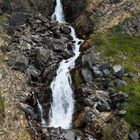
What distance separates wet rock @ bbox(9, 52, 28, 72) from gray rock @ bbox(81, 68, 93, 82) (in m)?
7.87

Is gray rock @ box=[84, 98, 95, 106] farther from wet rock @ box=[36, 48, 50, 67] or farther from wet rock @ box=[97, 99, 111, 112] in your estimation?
wet rock @ box=[36, 48, 50, 67]

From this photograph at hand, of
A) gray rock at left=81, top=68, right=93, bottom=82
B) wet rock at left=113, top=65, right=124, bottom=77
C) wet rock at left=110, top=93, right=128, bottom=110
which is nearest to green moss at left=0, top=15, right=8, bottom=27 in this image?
gray rock at left=81, top=68, right=93, bottom=82

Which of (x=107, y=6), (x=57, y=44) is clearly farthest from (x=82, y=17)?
(x=57, y=44)

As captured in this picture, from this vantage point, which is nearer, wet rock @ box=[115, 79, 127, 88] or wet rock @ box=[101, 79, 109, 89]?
wet rock @ box=[115, 79, 127, 88]

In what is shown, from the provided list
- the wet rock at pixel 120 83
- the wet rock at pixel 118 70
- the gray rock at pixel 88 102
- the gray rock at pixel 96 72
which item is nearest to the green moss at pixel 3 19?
the gray rock at pixel 96 72

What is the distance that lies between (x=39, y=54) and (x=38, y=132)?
48.8ft

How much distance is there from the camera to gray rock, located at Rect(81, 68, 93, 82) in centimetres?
6181

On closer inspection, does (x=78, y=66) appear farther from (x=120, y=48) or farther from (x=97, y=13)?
(x=97, y=13)

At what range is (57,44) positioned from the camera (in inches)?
2744

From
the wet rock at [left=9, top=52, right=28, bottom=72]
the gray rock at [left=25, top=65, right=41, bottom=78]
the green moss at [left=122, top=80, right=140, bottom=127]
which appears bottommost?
the green moss at [left=122, top=80, right=140, bottom=127]

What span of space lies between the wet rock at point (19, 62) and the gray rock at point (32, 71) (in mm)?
607

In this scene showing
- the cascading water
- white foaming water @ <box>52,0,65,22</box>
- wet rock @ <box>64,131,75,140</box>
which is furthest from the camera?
white foaming water @ <box>52,0,65,22</box>

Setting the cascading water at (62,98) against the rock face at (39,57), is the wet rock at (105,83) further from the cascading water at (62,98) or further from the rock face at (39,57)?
the rock face at (39,57)

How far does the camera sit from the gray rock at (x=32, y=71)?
62.1 metres
